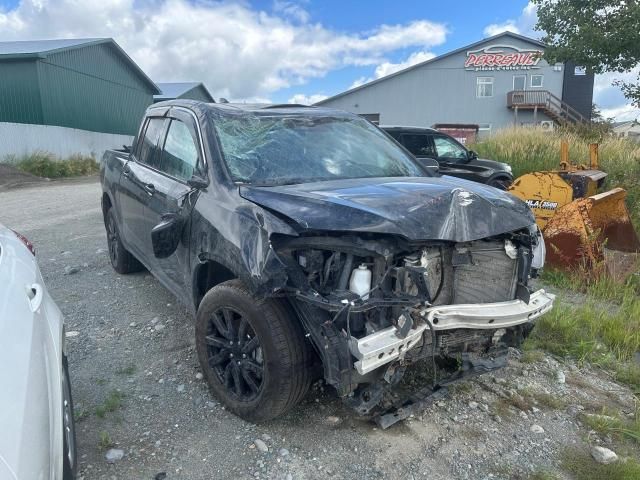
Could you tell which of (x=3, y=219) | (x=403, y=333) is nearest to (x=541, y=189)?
(x=403, y=333)

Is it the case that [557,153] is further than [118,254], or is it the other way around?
[557,153]

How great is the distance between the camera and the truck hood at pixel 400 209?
2.52 metres

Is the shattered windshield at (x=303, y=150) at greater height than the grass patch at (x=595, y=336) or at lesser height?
greater

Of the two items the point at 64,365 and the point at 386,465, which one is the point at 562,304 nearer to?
the point at 386,465

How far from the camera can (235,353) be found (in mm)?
2902

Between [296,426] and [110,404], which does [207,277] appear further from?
[296,426]

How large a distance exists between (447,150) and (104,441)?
906 centimetres

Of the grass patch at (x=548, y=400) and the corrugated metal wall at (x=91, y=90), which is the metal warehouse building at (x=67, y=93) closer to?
the corrugated metal wall at (x=91, y=90)

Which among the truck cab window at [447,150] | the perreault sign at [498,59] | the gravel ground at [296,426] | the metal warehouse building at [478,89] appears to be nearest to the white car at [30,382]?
the gravel ground at [296,426]

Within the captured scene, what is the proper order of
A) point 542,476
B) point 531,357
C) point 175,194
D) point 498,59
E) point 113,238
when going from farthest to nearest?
point 498,59 → point 113,238 → point 531,357 → point 175,194 → point 542,476

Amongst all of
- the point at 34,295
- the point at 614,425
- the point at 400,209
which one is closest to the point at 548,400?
the point at 614,425

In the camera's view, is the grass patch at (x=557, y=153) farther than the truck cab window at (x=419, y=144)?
No

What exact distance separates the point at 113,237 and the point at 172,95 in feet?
116

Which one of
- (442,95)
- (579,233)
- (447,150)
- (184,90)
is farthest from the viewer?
(184,90)
